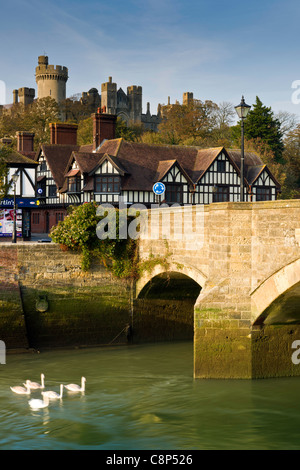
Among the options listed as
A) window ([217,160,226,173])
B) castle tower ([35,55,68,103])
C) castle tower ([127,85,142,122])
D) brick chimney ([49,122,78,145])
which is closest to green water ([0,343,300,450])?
window ([217,160,226,173])

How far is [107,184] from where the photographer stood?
39.2 m

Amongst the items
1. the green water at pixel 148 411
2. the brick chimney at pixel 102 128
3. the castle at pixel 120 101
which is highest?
the castle at pixel 120 101

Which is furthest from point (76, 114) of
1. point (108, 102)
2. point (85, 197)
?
point (85, 197)

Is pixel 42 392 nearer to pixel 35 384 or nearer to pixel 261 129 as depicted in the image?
pixel 35 384

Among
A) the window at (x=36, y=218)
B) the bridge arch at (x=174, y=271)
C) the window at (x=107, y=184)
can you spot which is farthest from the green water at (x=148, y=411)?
the window at (x=36, y=218)

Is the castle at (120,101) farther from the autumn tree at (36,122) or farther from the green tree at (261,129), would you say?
the green tree at (261,129)

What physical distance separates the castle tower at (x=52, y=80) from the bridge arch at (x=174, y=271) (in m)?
78.8

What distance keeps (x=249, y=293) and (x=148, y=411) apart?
151 inches

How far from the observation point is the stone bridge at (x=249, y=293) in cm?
1469

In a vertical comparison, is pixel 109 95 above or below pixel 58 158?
above

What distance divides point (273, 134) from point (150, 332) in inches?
1493

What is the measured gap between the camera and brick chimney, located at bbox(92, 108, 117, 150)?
44031mm

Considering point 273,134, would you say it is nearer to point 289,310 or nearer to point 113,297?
point 113,297

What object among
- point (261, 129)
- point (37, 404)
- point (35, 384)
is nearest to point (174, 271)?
point (35, 384)
